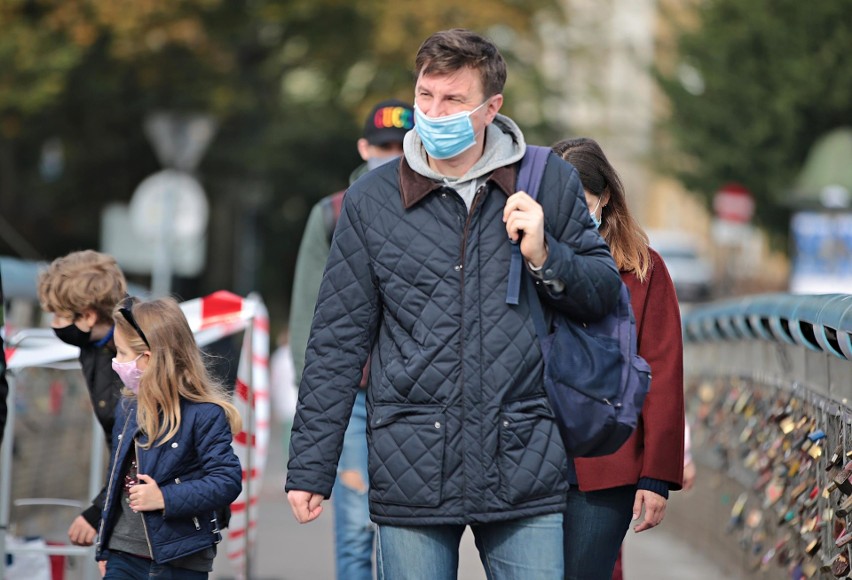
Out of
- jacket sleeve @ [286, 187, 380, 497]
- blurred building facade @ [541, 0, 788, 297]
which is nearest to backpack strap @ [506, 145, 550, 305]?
jacket sleeve @ [286, 187, 380, 497]

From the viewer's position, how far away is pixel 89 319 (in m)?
5.72

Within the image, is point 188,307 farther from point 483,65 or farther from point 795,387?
point 483,65

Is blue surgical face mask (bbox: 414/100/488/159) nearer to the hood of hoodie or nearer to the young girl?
the hood of hoodie

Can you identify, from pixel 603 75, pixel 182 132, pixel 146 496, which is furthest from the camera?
pixel 603 75

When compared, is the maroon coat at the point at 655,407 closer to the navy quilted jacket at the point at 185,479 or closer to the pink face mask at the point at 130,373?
the navy quilted jacket at the point at 185,479

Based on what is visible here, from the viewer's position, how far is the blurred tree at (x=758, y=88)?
2827 centimetres

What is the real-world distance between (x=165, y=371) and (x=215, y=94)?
21844 mm

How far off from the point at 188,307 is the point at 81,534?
167 cm

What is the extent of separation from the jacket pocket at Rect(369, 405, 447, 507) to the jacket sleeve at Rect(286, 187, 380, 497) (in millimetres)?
147

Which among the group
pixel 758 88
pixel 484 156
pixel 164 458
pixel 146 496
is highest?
pixel 758 88

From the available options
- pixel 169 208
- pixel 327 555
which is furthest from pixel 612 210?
pixel 169 208

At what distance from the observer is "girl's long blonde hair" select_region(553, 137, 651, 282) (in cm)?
500

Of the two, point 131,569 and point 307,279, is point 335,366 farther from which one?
point 307,279

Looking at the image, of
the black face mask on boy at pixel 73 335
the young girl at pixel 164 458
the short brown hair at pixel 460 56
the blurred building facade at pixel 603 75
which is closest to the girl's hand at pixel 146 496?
the young girl at pixel 164 458
